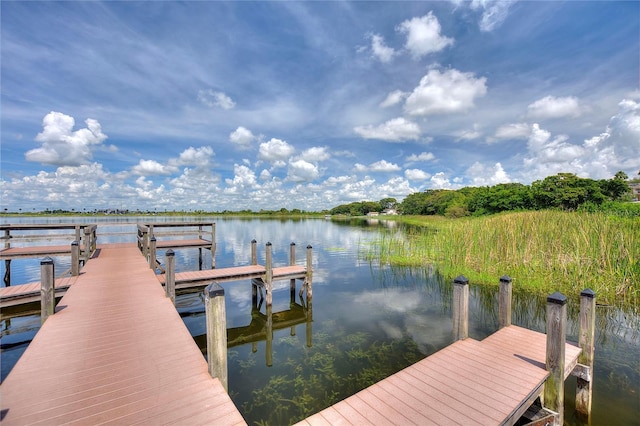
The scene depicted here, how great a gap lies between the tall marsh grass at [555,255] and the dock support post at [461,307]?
7461 millimetres

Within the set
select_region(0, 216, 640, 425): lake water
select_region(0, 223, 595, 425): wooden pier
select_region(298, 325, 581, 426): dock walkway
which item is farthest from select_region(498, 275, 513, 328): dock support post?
select_region(0, 216, 640, 425): lake water

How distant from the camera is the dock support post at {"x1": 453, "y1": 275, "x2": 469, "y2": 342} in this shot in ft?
17.0

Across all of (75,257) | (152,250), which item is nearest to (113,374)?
(152,250)

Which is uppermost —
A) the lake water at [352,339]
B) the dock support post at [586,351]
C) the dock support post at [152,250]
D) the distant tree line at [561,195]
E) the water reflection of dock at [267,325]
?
the distant tree line at [561,195]

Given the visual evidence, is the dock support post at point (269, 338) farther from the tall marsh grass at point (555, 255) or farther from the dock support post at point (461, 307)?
the tall marsh grass at point (555, 255)

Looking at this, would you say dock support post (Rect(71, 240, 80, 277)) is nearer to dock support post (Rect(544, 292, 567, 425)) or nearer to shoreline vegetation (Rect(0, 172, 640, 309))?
dock support post (Rect(544, 292, 567, 425))

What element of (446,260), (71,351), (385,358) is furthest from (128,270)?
(446,260)

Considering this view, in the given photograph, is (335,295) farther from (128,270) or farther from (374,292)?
(128,270)

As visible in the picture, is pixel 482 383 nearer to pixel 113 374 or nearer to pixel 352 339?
pixel 352 339

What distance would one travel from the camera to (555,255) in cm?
1121

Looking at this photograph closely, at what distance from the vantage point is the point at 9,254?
1169cm

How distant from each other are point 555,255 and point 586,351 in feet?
26.1

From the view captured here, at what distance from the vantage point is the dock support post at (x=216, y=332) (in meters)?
3.77

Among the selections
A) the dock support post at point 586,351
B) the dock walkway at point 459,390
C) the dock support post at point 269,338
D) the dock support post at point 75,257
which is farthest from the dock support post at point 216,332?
the dock support post at point 75,257
